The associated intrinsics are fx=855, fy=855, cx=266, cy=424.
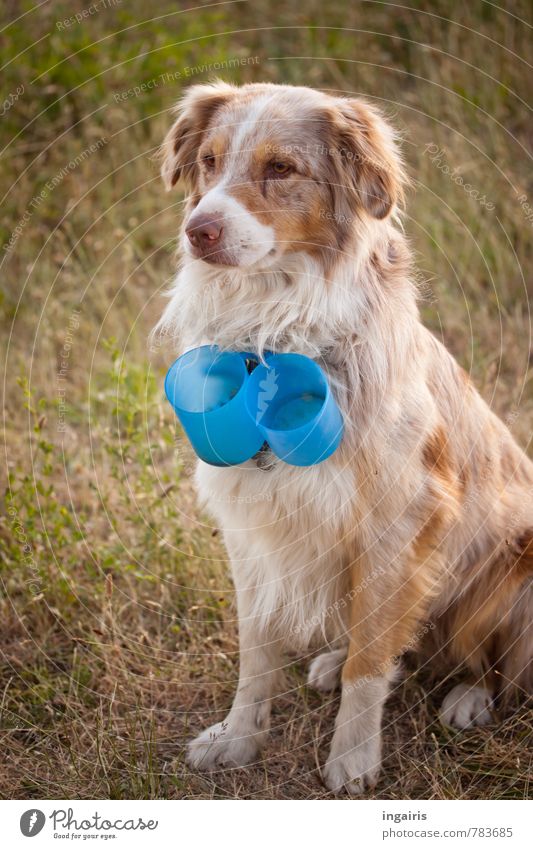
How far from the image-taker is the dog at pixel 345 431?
2.46 m

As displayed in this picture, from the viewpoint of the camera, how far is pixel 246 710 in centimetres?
282

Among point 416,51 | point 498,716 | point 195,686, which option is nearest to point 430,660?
point 498,716

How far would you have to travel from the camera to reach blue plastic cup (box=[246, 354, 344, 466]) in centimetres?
232

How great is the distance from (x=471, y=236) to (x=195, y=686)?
126 inches

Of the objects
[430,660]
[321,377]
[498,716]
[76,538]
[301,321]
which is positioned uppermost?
[301,321]

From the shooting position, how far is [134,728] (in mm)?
2756

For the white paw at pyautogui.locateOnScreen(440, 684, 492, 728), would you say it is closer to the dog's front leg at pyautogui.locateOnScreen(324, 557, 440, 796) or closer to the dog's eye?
the dog's front leg at pyautogui.locateOnScreen(324, 557, 440, 796)

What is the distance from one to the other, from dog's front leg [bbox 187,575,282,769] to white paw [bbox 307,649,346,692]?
0.85ft

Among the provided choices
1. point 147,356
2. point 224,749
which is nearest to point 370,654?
point 224,749

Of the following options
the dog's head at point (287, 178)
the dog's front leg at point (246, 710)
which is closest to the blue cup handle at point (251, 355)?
the dog's head at point (287, 178)

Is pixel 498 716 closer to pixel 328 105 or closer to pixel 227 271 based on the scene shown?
pixel 227 271

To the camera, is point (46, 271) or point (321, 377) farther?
point (46, 271)

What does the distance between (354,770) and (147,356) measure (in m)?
2.68

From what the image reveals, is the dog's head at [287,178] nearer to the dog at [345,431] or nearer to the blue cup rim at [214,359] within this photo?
the dog at [345,431]
